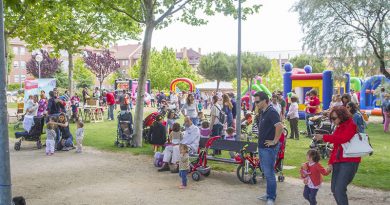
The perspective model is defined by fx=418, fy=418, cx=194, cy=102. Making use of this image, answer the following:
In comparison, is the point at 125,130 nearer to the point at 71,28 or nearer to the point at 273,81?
the point at 71,28

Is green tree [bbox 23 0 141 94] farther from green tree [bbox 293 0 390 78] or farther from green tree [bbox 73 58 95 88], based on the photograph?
green tree [bbox 73 58 95 88]

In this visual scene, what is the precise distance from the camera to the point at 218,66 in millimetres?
69500

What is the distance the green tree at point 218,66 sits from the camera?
69.0m

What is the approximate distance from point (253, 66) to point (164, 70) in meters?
15.0

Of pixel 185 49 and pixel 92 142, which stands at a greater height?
pixel 185 49

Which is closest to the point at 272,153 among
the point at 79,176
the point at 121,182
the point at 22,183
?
the point at 121,182

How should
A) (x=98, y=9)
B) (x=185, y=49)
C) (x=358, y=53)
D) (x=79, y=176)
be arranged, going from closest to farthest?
(x=79, y=176) < (x=98, y=9) < (x=358, y=53) < (x=185, y=49)

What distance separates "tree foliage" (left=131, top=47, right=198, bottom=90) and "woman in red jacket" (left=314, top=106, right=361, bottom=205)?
194 feet

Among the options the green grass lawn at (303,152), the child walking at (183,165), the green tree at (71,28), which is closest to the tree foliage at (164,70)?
the green tree at (71,28)

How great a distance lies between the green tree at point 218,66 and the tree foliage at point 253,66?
5.32m

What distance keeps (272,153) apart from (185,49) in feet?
389

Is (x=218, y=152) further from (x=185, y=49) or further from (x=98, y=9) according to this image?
(x=185, y=49)

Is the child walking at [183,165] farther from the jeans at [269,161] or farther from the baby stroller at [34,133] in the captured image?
the baby stroller at [34,133]

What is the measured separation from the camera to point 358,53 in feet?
49.8
